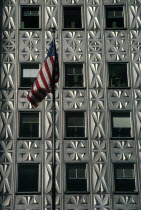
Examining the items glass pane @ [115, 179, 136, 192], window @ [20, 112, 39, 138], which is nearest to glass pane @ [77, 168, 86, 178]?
glass pane @ [115, 179, 136, 192]

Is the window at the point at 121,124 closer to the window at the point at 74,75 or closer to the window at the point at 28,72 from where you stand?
the window at the point at 74,75

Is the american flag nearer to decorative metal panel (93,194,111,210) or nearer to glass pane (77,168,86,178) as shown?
glass pane (77,168,86,178)

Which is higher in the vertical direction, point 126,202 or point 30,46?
point 30,46

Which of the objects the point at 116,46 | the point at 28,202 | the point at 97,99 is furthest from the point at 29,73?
the point at 28,202

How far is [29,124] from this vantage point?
26797 millimetres

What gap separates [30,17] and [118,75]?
25.4 ft

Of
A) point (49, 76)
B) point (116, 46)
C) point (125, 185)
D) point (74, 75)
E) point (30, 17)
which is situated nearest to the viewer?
point (49, 76)

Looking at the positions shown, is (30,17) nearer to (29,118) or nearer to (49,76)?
(29,118)

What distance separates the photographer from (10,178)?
990 inches

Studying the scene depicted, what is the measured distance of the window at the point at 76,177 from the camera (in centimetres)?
2530

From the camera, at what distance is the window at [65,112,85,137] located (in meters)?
26.5

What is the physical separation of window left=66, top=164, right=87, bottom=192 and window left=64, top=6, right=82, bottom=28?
33.8ft

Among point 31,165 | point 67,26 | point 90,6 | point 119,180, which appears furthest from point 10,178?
point 90,6

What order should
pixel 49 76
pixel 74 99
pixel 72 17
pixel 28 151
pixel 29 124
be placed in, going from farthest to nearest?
pixel 72 17 → pixel 74 99 → pixel 29 124 → pixel 28 151 → pixel 49 76
